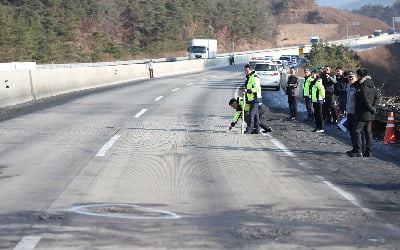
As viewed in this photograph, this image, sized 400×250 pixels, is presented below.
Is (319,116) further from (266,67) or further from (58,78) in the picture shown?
(266,67)

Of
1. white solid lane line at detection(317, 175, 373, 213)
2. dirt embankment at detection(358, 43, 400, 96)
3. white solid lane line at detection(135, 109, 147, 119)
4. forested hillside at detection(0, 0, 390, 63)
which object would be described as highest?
forested hillside at detection(0, 0, 390, 63)

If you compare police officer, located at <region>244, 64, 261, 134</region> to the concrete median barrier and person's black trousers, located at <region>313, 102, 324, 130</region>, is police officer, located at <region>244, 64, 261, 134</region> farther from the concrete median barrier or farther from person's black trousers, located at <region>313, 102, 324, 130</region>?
the concrete median barrier

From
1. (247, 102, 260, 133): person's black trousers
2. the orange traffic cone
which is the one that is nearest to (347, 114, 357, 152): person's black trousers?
the orange traffic cone

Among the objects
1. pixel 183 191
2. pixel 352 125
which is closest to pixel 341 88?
pixel 352 125

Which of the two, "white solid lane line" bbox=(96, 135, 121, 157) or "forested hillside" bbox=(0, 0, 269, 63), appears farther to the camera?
"forested hillside" bbox=(0, 0, 269, 63)

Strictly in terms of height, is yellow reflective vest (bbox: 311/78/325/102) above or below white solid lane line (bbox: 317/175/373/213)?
above

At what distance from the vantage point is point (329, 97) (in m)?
18.9

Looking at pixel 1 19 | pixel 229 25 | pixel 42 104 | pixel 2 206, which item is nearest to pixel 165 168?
pixel 2 206

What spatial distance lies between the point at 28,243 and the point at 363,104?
26.8 ft

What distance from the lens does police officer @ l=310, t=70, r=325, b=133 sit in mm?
17219

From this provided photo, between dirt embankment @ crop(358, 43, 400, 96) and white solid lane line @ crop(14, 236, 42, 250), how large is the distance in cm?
6107

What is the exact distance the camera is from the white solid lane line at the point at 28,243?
615cm

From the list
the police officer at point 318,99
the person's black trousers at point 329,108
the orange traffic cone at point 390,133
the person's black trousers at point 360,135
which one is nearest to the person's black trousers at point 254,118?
the police officer at point 318,99

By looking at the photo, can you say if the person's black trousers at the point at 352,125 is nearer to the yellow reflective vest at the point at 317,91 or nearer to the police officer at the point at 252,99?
the police officer at the point at 252,99
